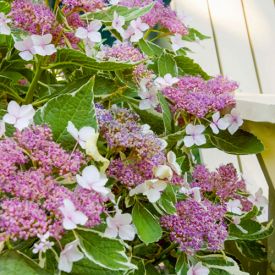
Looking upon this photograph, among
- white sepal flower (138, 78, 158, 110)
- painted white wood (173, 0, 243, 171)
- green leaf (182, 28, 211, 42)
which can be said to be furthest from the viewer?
painted white wood (173, 0, 243, 171)

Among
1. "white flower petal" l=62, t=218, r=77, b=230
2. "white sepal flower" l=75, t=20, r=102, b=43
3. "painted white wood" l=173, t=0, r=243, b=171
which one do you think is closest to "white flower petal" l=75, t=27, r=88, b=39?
"white sepal flower" l=75, t=20, r=102, b=43

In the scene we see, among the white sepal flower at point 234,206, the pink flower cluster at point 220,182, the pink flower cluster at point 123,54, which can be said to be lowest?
the white sepal flower at point 234,206

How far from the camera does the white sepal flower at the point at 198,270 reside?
0.79 meters

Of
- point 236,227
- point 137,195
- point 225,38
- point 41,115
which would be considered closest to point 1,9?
point 41,115

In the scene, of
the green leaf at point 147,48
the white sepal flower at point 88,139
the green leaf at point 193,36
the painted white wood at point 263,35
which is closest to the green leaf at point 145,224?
the white sepal flower at point 88,139

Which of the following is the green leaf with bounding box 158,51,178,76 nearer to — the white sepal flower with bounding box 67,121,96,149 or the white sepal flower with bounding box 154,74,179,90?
the white sepal flower with bounding box 154,74,179,90

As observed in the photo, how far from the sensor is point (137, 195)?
75 cm

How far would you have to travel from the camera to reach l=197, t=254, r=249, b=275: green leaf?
0.85 m

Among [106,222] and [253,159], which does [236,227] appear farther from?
[253,159]

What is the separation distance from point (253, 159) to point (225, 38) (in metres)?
0.44

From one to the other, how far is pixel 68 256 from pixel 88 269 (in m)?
0.06

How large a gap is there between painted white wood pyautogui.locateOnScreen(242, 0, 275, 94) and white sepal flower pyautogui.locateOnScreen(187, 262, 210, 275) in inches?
52.8

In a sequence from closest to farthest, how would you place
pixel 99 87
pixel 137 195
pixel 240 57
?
pixel 137 195
pixel 99 87
pixel 240 57

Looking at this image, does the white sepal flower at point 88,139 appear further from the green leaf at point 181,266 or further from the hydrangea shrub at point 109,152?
the green leaf at point 181,266
